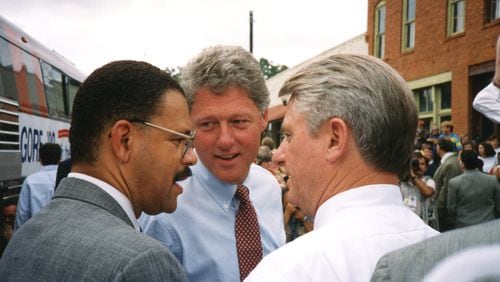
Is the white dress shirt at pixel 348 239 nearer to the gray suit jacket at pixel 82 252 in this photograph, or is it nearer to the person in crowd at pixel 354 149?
the person in crowd at pixel 354 149

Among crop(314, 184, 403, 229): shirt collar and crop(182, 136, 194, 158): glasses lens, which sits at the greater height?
crop(182, 136, 194, 158): glasses lens

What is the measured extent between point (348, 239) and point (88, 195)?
84 centimetres

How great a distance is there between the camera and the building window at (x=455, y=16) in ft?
50.8

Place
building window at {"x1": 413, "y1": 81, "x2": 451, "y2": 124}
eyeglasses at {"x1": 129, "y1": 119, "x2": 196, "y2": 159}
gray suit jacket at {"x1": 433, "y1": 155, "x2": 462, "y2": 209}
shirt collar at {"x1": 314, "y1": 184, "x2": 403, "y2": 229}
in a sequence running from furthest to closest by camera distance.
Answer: building window at {"x1": 413, "y1": 81, "x2": 451, "y2": 124}, gray suit jacket at {"x1": 433, "y1": 155, "x2": 462, "y2": 209}, eyeglasses at {"x1": 129, "y1": 119, "x2": 196, "y2": 159}, shirt collar at {"x1": 314, "y1": 184, "x2": 403, "y2": 229}

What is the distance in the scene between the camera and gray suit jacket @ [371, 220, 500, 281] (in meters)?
0.57

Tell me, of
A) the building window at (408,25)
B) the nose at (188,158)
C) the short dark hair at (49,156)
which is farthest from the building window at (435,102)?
the nose at (188,158)

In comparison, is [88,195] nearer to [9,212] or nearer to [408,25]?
[9,212]

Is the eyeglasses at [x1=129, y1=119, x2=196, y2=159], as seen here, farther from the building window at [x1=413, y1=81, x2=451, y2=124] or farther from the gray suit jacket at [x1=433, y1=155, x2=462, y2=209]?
the building window at [x1=413, y1=81, x2=451, y2=124]

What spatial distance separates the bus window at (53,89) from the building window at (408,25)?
11.8 metres

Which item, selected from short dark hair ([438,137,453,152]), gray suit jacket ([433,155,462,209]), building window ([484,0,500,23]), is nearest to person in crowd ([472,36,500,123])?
gray suit jacket ([433,155,462,209])

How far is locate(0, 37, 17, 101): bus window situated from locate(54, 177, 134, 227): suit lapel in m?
6.81

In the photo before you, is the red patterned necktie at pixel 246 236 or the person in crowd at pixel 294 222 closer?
the red patterned necktie at pixel 246 236

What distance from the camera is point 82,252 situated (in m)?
1.42

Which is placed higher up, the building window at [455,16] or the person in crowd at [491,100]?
the building window at [455,16]
